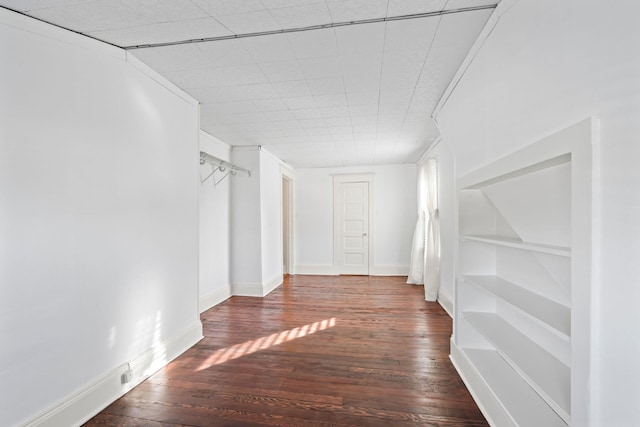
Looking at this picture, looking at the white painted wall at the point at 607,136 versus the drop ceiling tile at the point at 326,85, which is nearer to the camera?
the white painted wall at the point at 607,136

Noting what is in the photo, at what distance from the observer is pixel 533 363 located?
1.44 m

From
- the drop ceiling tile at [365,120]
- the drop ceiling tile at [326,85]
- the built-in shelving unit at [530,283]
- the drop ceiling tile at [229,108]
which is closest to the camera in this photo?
the built-in shelving unit at [530,283]

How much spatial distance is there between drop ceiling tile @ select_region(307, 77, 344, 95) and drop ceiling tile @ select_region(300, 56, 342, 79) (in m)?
0.06

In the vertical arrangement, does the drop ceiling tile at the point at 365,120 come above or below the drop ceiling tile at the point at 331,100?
below

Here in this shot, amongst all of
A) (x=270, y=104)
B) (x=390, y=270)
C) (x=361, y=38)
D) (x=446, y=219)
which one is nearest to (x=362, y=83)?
(x=361, y=38)

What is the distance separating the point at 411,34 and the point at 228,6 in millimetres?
1126

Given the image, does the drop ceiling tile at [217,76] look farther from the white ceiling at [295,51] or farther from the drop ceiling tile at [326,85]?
the drop ceiling tile at [326,85]

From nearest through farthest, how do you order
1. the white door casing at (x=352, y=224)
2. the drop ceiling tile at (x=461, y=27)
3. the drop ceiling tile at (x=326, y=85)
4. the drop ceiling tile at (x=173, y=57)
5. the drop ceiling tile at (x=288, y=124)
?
the drop ceiling tile at (x=461, y=27) < the drop ceiling tile at (x=173, y=57) < the drop ceiling tile at (x=326, y=85) < the drop ceiling tile at (x=288, y=124) < the white door casing at (x=352, y=224)

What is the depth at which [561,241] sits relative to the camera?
1366 millimetres

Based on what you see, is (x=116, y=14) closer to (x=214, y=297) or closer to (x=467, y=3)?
(x=467, y=3)

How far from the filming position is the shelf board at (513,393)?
4.63ft

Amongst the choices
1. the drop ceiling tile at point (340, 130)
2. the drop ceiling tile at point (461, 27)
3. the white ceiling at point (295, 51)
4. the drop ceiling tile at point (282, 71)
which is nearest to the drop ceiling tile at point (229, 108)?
the white ceiling at point (295, 51)

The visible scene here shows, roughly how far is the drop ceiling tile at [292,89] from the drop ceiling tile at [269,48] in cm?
35

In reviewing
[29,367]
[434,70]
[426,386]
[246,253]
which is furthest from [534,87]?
[246,253]
